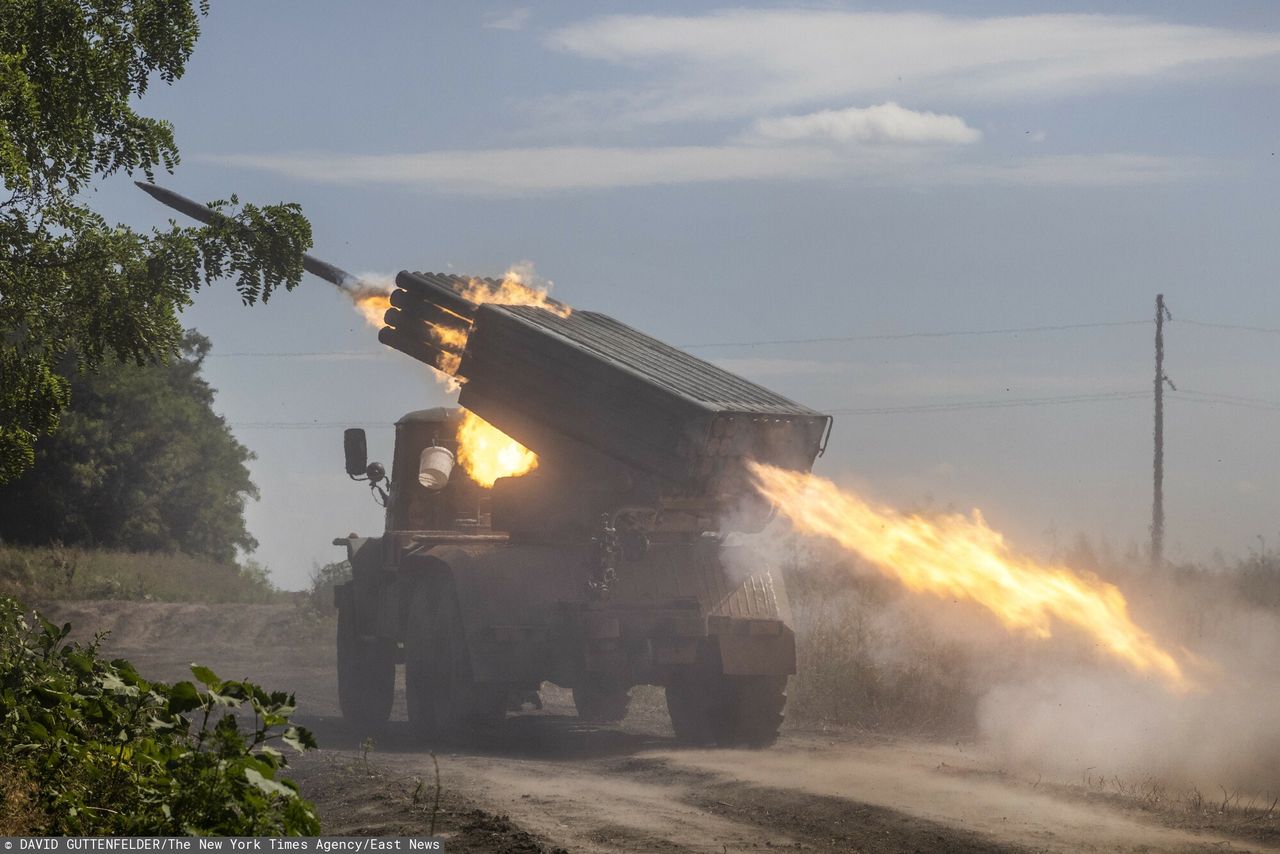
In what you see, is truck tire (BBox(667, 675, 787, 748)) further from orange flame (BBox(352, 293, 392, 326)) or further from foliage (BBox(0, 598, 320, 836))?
foliage (BBox(0, 598, 320, 836))

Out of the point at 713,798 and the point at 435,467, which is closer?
the point at 713,798

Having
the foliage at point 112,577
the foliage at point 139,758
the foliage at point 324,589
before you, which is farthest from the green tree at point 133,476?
the foliage at point 139,758

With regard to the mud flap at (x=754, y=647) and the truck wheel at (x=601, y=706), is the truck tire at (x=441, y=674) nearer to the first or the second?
the mud flap at (x=754, y=647)

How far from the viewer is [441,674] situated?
627 inches

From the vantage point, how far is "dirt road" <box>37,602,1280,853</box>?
1001cm

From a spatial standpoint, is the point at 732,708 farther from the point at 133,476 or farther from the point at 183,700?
the point at 133,476

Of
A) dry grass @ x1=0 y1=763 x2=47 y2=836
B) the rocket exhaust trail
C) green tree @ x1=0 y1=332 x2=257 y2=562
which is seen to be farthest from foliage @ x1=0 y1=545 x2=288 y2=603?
dry grass @ x1=0 y1=763 x2=47 y2=836

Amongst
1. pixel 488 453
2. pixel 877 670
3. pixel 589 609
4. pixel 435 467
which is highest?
pixel 488 453

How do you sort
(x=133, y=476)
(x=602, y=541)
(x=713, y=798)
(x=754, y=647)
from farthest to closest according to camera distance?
(x=133, y=476)
(x=754, y=647)
(x=602, y=541)
(x=713, y=798)

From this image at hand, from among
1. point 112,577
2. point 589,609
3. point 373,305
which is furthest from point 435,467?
point 112,577

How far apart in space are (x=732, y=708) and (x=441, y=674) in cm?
305

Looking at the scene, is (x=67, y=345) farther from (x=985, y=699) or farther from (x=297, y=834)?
(x=985, y=699)

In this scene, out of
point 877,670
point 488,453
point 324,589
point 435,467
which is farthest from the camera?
point 324,589

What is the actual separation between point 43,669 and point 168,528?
37.9m
